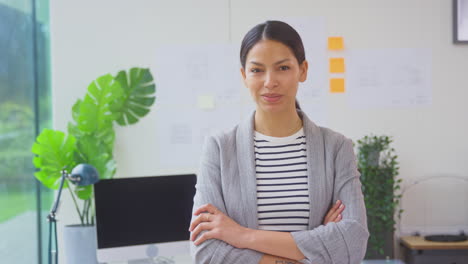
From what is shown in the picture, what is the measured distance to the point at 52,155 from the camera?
276cm

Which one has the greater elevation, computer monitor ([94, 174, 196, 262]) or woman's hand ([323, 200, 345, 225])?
woman's hand ([323, 200, 345, 225])

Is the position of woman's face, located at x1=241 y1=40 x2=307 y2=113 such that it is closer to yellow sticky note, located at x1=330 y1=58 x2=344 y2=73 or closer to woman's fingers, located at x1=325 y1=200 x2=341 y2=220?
woman's fingers, located at x1=325 y1=200 x2=341 y2=220

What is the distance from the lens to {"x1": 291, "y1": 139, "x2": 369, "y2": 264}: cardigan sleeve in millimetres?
1371

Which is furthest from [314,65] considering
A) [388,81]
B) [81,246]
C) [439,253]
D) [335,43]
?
[81,246]

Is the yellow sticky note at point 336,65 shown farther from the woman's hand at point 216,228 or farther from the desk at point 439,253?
the woman's hand at point 216,228

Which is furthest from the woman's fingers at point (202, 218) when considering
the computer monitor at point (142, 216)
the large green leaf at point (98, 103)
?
the large green leaf at point (98, 103)

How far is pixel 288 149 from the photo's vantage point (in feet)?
4.82

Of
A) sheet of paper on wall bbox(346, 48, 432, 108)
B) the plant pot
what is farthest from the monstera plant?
sheet of paper on wall bbox(346, 48, 432, 108)

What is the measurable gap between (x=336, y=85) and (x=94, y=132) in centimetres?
155

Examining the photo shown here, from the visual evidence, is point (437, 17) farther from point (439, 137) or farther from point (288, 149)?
point (288, 149)

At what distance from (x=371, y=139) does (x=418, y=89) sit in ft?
1.59

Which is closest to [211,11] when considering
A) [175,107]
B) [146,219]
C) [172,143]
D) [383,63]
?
[175,107]

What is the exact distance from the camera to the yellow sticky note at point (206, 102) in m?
3.16

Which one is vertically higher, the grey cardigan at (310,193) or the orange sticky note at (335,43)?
the orange sticky note at (335,43)
